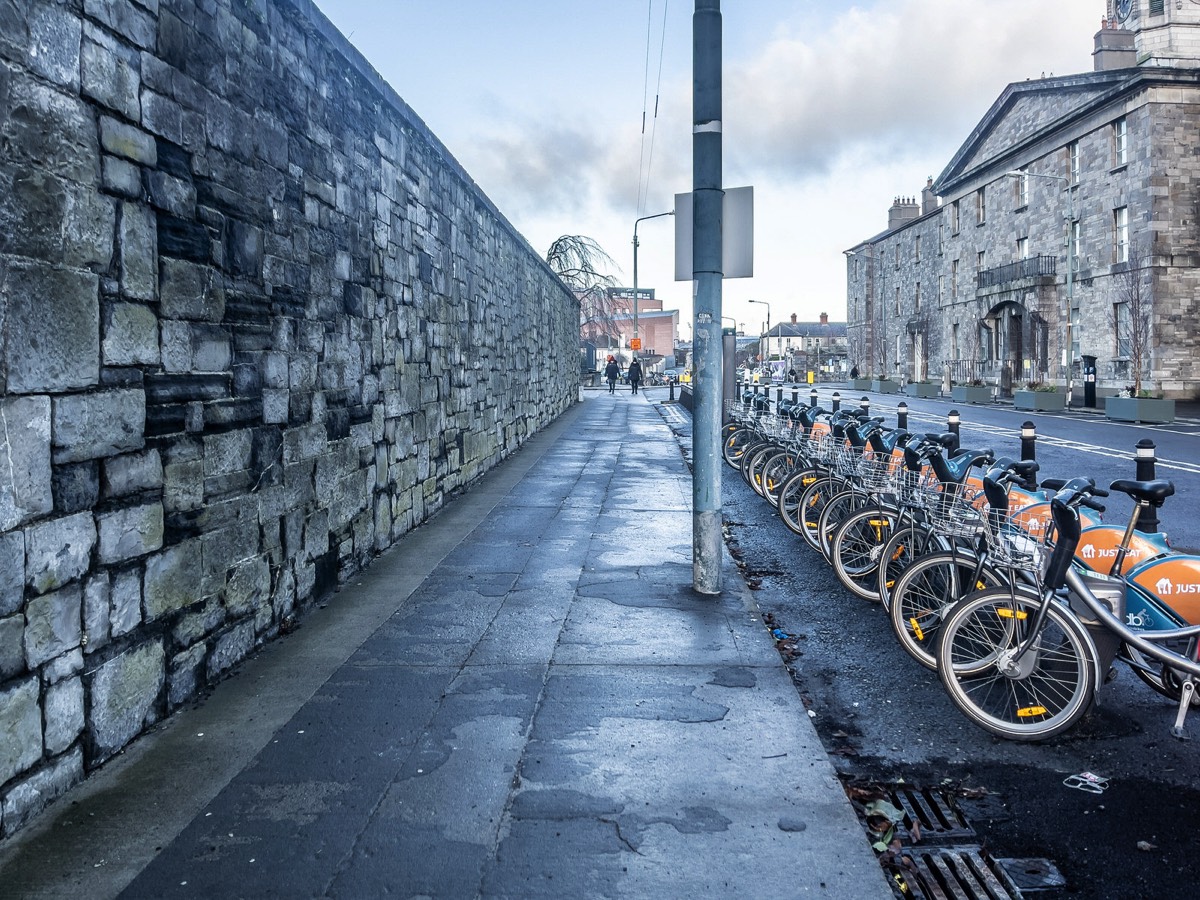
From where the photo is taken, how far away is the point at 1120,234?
35.7m

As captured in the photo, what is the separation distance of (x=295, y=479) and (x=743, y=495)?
705 centimetres

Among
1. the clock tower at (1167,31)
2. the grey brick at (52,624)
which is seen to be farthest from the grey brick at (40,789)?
the clock tower at (1167,31)

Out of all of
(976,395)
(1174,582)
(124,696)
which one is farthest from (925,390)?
(124,696)

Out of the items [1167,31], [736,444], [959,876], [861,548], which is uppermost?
[1167,31]

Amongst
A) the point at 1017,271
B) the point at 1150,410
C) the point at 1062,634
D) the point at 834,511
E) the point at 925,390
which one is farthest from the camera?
the point at 925,390

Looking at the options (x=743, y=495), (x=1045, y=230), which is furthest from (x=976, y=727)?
(x=1045, y=230)

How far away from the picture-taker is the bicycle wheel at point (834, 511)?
22.9ft

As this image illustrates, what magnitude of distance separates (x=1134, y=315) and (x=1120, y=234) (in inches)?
237

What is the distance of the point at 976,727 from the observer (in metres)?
4.11

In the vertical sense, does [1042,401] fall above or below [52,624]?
above

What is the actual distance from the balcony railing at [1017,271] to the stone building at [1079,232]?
2.8 inches

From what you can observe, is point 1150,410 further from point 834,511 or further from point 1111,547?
point 1111,547

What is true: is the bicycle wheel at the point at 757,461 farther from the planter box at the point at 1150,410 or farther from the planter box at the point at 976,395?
the planter box at the point at 976,395

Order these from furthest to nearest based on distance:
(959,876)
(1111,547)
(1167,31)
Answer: (1167,31), (1111,547), (959,876)
